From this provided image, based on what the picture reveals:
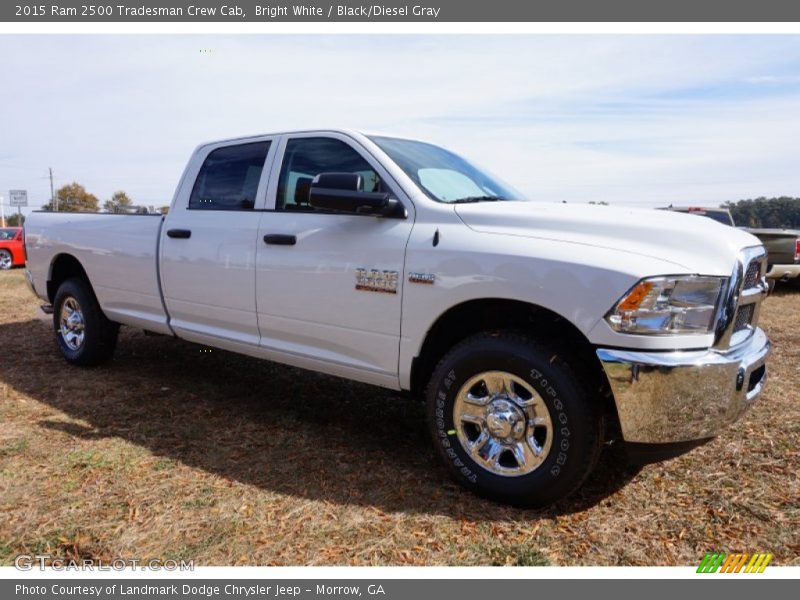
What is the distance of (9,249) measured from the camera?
18703 millimetres

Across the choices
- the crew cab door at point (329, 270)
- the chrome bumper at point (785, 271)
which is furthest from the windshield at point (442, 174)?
the chrome bumper at point (785, 271)

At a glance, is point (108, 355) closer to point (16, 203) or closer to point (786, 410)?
point (786, 410)

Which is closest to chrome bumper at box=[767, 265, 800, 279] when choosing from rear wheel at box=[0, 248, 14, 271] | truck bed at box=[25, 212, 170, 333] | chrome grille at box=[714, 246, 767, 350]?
chrome grille at box=[714, 246, 767, 350]

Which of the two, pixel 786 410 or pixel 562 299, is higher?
pixel 562 299

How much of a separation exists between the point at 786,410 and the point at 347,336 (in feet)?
10.4

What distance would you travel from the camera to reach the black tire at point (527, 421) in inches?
109

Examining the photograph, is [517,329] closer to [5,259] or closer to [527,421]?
[527,421]

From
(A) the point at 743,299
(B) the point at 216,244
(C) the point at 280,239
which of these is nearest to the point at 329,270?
(C) the point at 280,239

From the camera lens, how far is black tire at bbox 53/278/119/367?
17.6ft

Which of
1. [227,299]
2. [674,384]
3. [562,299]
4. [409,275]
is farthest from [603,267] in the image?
[227,299]

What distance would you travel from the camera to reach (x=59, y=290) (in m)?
5.64

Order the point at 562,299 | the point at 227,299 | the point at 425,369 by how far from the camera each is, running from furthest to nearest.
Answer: the point at 227,299 < the point at 425,369 < the point at 562,299

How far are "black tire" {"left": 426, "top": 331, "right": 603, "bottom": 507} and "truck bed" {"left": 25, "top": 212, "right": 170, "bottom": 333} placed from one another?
2564 mm

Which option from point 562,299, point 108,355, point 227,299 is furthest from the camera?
point 108,355
